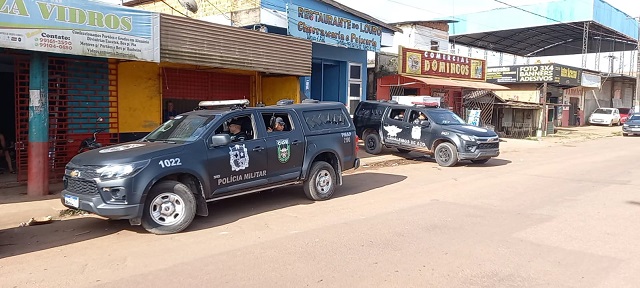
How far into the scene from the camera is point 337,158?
29.2ft

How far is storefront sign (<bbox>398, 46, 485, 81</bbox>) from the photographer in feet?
67.7

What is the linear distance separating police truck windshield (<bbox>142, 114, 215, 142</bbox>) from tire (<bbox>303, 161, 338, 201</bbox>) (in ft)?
6.81

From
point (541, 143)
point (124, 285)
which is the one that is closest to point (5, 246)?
point (124, 285)

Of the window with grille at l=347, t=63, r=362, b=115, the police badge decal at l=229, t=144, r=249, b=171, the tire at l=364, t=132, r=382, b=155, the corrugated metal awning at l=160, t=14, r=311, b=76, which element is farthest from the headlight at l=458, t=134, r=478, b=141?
the police badge decal at l=229, t=144, r=249, b=171

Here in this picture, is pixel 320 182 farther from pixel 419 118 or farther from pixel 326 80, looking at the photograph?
pixel 326 80

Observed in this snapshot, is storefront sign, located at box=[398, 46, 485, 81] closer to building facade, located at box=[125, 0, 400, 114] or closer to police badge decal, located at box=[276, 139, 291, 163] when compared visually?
building facade, located at box=[125, 0, 400, 114]

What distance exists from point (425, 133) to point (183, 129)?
8.25m

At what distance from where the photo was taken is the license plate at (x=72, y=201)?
624 centimetres

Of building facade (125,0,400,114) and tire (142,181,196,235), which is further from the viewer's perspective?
building facade (125,0,400,114)

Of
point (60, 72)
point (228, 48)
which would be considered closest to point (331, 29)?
point (228, 48)

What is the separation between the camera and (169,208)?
6414mm

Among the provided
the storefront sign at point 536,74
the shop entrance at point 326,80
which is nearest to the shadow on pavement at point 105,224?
the shop entrance at point 326,80

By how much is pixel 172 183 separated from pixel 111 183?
2.48 ft

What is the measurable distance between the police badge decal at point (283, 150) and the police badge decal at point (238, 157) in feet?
2.21
